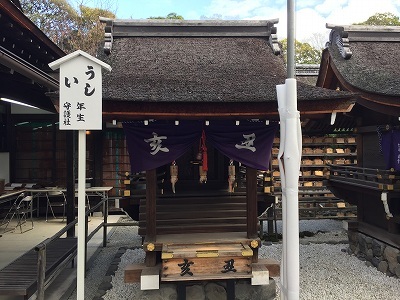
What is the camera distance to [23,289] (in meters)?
4.39

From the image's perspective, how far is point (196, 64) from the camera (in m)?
6.61

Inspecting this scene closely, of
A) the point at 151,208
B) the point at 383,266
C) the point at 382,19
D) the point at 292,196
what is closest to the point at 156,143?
the point at 151,208

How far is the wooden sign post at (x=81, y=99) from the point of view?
144 inches

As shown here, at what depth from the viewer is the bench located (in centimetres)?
443

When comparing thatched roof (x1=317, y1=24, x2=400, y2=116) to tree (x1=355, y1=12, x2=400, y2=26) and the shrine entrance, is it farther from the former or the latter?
tree (x1=355, y1=12, x2=400, y2=26)

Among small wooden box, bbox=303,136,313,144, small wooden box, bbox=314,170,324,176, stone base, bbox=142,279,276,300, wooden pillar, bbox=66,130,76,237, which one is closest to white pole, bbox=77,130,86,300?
stone base, bbox=142,279,276,300

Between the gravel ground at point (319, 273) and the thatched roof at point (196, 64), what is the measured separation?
3747mm

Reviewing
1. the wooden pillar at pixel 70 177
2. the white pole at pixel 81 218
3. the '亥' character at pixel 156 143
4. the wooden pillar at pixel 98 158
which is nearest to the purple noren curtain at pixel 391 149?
the '亥' character at pixel 156 143

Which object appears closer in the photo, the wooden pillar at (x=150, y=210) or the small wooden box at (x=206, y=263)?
the small wooden box at (x=206, y=263)

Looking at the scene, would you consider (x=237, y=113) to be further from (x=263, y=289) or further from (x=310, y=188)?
(x=310, y=188)

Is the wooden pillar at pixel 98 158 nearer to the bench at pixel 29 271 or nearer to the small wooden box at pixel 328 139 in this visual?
the bench at pixel 29 271

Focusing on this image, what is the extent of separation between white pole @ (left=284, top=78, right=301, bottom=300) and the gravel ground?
2.65m

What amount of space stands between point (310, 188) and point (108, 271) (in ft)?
27.8

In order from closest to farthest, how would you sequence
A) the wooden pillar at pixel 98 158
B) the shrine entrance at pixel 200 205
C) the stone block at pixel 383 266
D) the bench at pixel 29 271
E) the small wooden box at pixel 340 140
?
1. the bench at pixel 29 271
2. the shrine entrance at pixel 200 205
3. the stone block at pixel 383 266
4. the wooden pillar at pixel 98 158
5. the small wooden box at pixel 340 140
